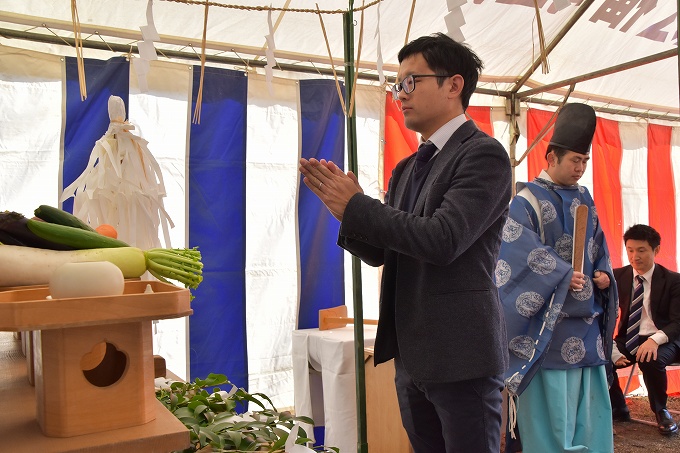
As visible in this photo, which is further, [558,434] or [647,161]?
[647,161]

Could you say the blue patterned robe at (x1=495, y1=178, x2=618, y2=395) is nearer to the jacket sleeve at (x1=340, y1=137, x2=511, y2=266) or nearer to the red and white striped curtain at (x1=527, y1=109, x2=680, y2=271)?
the jacket sleeve at (x1=340, y1=137, x2=511, y2=266)

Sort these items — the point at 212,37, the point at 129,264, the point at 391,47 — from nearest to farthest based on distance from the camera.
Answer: the point at 129,264 < the point at 212,37 < the point at 391,47

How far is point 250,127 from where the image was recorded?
357 centimetres

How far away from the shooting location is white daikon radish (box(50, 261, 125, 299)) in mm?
678

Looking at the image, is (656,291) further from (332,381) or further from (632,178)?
(332,381)

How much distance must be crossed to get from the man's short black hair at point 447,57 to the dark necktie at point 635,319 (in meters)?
3.25

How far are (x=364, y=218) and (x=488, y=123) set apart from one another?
3.34 meters

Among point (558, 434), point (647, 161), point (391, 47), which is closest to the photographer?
point (558, 434)

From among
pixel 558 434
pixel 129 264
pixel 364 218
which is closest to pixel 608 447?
pixel 558 434

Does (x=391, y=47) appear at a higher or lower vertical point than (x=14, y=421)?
higher

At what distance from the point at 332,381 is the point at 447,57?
199 centimetres

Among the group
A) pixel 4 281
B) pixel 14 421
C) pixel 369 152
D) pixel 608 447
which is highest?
pixel 369 152

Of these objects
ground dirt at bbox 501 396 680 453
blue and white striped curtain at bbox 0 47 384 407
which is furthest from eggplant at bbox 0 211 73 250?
ground dirt at bbox 501 396 680 453

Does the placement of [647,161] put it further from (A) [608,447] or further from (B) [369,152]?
(A) [608,447]
